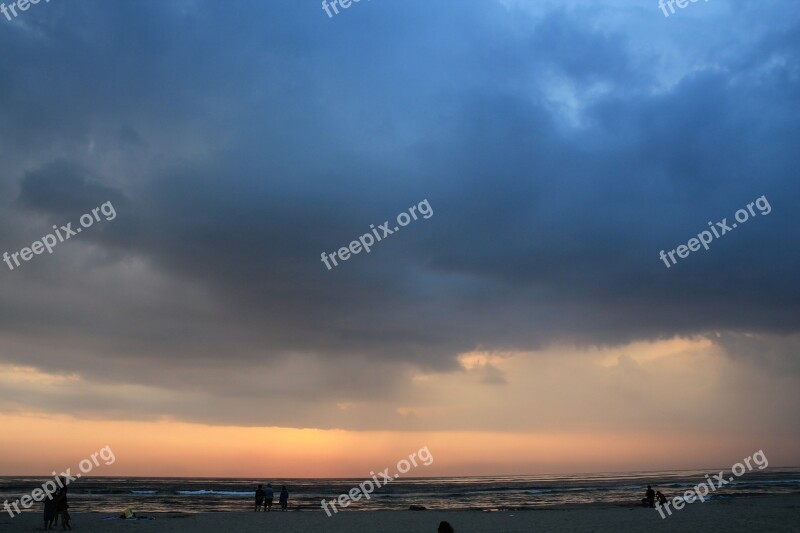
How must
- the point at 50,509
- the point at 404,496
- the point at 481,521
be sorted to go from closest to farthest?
the point at 50,509 < the point at 481,521 < the point at 404,496

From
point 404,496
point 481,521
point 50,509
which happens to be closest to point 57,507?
point 50,509

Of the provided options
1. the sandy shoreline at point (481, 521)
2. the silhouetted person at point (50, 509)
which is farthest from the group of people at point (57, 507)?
the sandy shoreline at point (481, 521)

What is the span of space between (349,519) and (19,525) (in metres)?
19.1

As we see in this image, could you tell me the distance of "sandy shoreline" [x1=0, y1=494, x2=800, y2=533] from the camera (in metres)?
31.1

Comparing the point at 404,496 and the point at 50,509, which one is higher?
the point at 50,509

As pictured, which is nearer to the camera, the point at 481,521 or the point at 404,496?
the point at 481,521

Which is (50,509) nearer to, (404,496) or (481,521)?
(481,521)

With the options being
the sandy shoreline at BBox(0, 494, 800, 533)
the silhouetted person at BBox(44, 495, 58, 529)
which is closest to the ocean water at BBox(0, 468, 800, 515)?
the sandy shoreline at BBox(0, 494, 800, 533)

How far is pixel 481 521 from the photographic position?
36.8 m

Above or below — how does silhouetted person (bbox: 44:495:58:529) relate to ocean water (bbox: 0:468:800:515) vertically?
above

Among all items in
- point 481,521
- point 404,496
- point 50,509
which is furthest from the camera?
point 404,496

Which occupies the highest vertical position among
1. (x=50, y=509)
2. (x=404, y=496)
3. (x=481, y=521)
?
(x=50, y=509)

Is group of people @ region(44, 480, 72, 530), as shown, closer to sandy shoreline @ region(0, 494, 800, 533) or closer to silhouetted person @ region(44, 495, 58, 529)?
silhouetted person @ region(44, 495, 58, 529)

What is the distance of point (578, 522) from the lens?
1363 inches
